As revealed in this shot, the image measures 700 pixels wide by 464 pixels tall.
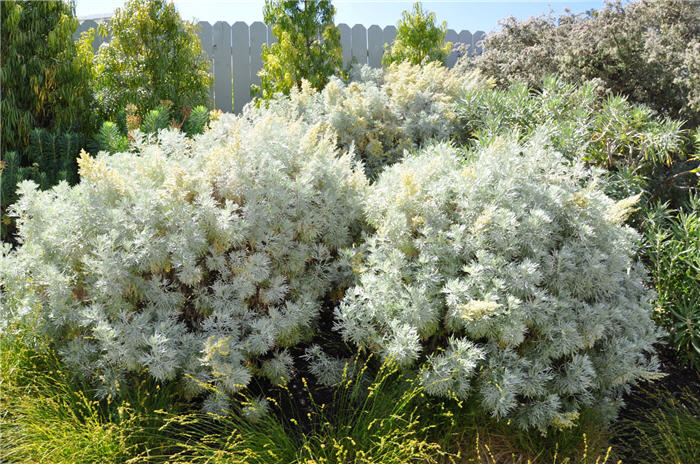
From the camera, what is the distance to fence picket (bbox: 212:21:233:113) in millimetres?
→ 10828

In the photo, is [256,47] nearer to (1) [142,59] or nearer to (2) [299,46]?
(2) [299,46]

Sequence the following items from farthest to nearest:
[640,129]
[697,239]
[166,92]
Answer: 1. [166,92]
2. [640,129]
3. [697,239]

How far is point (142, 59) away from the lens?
23.8 ft

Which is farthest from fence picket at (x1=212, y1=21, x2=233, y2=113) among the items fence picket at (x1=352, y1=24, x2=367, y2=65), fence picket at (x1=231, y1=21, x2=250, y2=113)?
fence picket at (x1=352, y1=24, x2=367, y2=65)

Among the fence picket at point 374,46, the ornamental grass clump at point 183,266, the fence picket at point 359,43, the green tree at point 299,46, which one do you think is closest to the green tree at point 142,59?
the green tree at point 299,46

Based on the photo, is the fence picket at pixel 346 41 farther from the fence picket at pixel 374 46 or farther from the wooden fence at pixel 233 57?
the wooden fence at pixel 233 57

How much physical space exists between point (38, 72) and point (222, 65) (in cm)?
494

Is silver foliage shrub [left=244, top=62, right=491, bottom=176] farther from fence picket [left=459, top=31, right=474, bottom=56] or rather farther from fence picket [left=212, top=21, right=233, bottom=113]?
fence picket [left=459, top=31, right=474, bottom=56]

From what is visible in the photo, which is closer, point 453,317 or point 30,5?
point 453,317

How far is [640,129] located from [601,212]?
5.34 ft

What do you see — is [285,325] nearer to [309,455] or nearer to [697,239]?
[309,455]

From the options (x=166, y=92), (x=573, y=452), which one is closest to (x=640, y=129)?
(x=573, y=452)

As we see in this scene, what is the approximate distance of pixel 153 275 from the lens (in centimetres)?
302

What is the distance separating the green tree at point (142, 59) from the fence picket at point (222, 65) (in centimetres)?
335
